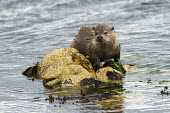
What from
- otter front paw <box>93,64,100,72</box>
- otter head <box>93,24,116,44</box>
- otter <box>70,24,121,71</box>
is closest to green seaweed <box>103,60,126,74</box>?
otter <box>70,24,121,71</box>

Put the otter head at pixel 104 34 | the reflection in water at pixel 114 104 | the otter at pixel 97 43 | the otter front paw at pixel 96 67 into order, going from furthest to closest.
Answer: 1. the otter front paw at pixel 96 67
2. the otter at pixel 97 43
3. the otter head at pixel 104 34
4. the reflection in water at pixel 114 104

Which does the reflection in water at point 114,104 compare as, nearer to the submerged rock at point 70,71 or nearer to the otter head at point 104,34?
the submerged rock at point 70,71

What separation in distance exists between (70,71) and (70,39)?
6635 millimetres

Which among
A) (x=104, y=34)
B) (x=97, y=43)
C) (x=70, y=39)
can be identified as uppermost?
(x=70, y=39)

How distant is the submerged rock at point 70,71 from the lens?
922cm

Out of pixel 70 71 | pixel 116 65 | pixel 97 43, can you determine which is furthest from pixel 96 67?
pixel 70 71

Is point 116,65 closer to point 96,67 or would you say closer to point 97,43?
point 96,67

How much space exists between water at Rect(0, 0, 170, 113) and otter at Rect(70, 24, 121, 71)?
74 centimetres

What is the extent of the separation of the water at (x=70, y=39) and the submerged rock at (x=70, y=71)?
28 centimetres

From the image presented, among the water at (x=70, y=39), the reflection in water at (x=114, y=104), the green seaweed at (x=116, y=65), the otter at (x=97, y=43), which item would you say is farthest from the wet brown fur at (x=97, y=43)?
the reflection in water at (x=114, y=104)

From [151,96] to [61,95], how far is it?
67.5 inches

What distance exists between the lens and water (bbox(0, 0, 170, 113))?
25.1 feet

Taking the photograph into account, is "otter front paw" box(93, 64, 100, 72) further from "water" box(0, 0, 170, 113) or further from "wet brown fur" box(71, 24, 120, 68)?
"water" box(0, 0, 170, 113)

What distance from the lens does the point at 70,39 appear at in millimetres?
16078
